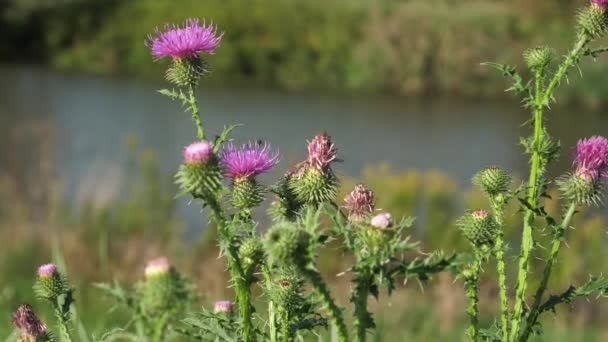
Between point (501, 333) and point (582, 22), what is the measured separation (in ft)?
2.01

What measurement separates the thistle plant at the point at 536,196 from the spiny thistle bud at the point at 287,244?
0.36 meters

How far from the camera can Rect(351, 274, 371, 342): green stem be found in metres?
1.21

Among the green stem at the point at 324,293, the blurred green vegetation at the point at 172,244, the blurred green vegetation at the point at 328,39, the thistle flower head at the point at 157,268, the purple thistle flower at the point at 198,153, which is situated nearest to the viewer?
the thistle flower head at the point at 157,268

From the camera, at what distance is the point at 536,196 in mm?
1491

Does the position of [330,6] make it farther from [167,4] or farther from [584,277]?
[584,277]

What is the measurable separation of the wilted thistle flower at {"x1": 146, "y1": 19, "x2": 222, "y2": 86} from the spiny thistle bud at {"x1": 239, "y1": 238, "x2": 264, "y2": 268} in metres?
0.41

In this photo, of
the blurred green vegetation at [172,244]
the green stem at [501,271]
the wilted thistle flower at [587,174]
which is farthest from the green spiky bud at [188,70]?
the blurred green vegetation at [172,244]

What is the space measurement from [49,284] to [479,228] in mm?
761

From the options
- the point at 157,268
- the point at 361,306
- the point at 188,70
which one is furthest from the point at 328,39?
the point at 157,268

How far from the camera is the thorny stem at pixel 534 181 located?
1464 millimetres

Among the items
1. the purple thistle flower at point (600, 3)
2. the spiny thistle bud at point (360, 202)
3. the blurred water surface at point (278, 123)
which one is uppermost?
the blurred water surface at point (278, 123)

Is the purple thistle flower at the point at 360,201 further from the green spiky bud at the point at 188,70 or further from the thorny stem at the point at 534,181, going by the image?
the green spiky bud at the point at 188,70

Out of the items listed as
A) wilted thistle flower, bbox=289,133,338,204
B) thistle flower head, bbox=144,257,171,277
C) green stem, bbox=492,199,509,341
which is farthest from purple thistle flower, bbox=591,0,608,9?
thistle flower head, bbox=144,257,171,277

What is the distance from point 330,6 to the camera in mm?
25266
